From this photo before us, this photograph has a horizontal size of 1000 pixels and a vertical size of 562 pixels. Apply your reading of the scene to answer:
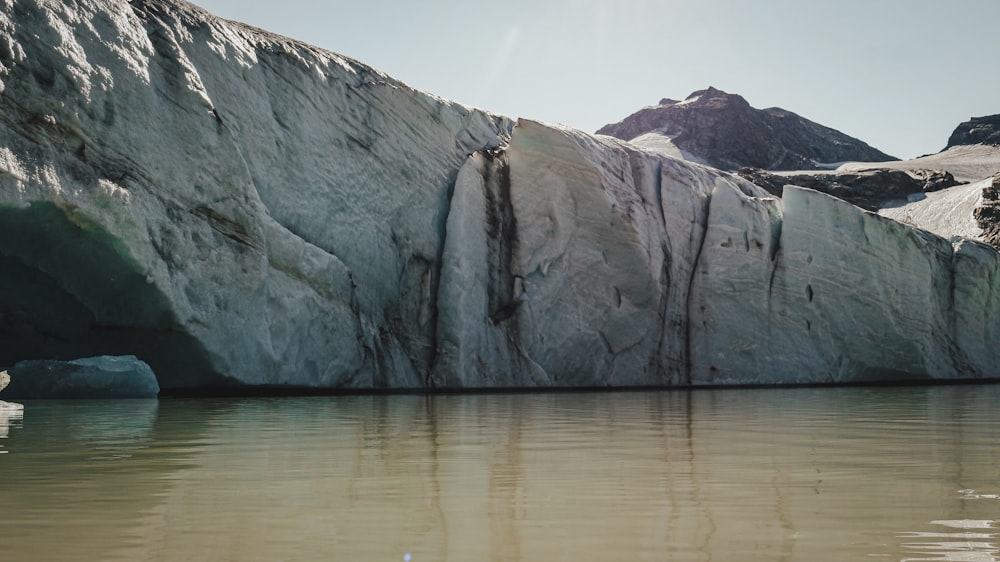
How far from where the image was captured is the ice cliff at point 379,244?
936 centimetres

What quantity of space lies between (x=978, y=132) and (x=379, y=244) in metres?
45.9

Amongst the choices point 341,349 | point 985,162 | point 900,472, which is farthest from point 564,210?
point 985,162

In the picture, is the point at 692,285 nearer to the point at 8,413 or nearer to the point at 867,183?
the point at 8,413

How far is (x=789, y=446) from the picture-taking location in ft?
14.6

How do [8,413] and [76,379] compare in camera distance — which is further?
[76,379]

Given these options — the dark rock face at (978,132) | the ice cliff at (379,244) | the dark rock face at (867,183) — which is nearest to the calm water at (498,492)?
the ice cliff at (379,244)

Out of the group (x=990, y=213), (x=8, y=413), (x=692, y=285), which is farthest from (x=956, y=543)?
(x=990, y=213)

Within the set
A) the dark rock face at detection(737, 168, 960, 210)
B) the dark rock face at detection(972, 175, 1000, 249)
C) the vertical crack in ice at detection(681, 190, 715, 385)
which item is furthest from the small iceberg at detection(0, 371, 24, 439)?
the dark rock face at detection(737, 168, 960, 210)

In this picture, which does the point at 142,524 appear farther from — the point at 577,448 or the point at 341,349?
the point at 341,349

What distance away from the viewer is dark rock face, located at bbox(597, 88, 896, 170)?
157ft

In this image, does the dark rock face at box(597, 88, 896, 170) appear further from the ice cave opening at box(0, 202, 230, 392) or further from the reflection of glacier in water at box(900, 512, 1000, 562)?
the reflection of glacier in water at box(900, 512, 1000, 562)

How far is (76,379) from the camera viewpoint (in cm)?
937

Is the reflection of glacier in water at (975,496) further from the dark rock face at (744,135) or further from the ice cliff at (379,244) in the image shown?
the dark rock face at (744,135)

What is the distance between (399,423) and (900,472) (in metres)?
3.51
